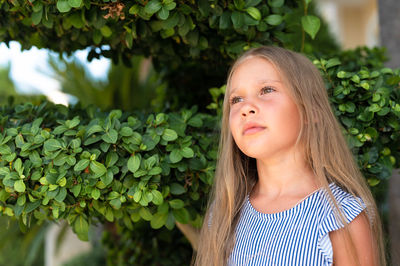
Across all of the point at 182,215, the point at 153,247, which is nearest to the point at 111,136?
the point at 182,215

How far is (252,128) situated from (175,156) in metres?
0.33

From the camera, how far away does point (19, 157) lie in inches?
66.7

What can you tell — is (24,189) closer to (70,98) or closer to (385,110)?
(385,110)

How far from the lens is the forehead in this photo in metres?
1.64

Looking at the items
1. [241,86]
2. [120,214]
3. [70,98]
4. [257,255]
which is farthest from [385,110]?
[70,98]

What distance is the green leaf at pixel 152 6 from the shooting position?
1624 mm

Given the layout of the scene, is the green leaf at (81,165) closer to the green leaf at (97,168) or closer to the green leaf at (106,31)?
the green leaf at (97,168)

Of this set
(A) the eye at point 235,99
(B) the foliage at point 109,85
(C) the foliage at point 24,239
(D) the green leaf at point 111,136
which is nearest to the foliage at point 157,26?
(A) the eye at point 235,99

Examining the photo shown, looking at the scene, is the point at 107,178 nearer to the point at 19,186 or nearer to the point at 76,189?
the point at 76,189

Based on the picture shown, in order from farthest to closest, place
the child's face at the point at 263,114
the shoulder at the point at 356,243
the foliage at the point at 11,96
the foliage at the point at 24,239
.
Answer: the foliage at the point at 24,239 < the foliage at the point at 11,96 < the child's face at the point at 263,114 < the shoulder at the point at 356,243

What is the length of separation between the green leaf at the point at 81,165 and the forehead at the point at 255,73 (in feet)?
1.99

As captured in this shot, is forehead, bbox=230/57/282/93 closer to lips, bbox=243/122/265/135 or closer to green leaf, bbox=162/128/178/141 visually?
lips, bbox=243/122/265/135

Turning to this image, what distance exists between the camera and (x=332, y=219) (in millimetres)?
1468

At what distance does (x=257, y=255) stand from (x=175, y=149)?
0.50m
